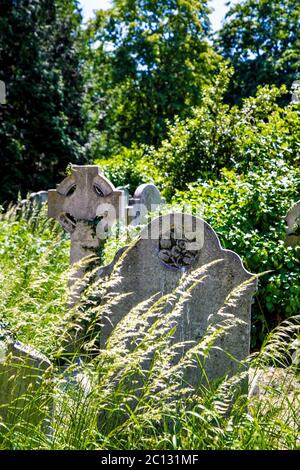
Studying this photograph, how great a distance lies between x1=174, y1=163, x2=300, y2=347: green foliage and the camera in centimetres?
629

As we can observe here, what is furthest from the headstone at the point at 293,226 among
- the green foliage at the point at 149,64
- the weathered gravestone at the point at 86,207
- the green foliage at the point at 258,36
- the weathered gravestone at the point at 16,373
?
the green foliage at the point at 258,36

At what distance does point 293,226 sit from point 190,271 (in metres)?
2.89

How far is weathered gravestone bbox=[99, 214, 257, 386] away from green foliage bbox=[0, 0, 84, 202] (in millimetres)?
13784

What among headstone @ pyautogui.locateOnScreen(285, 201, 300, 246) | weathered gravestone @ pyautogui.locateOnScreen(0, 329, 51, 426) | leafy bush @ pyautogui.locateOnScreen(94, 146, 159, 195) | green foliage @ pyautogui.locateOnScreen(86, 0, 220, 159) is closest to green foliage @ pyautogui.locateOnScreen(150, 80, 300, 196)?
leafy bush @ pyautogui.locateOnScreen(94, 146, 159, 195)

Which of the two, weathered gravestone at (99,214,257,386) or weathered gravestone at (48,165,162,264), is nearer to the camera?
weathered gravestone at (99,214,257,386)

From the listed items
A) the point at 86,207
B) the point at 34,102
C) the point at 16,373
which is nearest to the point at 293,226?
the point at 86,207

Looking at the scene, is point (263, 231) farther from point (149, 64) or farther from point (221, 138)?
point (149, 64)

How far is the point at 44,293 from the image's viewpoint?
5879 mm

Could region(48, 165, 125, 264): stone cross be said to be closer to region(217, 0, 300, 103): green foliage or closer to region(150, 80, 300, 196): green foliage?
region(150, 80, 300, 196): green foliage

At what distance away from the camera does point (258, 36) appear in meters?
24.5

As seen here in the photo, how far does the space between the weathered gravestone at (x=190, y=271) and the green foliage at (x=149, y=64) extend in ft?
61.7

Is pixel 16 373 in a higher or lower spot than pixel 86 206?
lower

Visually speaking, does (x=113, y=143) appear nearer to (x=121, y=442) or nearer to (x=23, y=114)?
(x=23, y=114)

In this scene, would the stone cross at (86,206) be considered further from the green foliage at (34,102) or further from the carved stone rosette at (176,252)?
the green foliage at (34,102)
